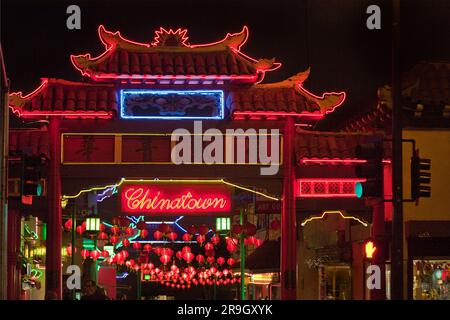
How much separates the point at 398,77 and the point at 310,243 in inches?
751

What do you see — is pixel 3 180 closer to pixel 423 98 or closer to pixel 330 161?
pixel 330 161

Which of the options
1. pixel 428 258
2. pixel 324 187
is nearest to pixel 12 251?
pixel 324 187

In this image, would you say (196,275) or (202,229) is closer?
(202,229)

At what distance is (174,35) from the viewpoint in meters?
24.1

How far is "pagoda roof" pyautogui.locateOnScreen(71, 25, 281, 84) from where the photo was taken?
23.1m

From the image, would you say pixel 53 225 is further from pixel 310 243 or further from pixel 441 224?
pixel 310 243

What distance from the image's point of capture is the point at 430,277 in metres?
24.7

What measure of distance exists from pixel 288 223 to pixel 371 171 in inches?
220

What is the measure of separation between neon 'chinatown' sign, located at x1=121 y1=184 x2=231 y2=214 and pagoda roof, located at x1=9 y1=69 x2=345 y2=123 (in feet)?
6.75

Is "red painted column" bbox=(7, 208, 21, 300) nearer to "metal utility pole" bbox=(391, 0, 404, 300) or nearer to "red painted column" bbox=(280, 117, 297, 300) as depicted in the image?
"red painted column" bbox=(280, 117, 297, 300)

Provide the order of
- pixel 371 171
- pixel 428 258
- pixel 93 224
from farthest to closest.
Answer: pixel 93 224 → pixel 428 258 → pixel 371 171

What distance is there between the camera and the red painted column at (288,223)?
75.6 feet

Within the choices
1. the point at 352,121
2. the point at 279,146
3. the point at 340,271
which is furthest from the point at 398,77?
the point at 340,271

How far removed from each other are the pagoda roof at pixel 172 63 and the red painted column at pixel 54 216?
190 centimetres
